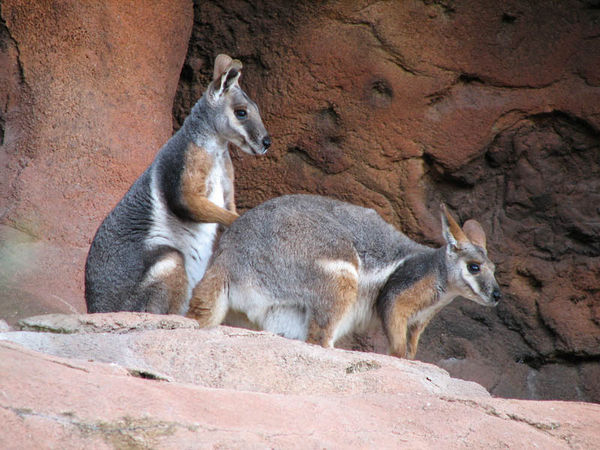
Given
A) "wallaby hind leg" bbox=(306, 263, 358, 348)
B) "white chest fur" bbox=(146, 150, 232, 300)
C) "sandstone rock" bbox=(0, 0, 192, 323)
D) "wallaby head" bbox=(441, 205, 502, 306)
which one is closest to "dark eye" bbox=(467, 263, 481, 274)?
"wallaby head" bbox=(441, 205, 502, 306)

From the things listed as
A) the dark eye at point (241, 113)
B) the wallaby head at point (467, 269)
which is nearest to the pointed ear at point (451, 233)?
the wallaby head at point (467, 269)

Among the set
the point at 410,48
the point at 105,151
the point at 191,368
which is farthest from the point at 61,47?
the point at 191,368

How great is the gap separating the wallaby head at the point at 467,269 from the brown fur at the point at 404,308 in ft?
0.64

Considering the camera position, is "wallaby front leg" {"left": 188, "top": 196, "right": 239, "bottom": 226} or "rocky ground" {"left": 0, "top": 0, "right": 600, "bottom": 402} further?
"rocky ground" {"left": 0, "top": 0, "right": 600, "bottom": 402}

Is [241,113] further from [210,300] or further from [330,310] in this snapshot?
[330,310]

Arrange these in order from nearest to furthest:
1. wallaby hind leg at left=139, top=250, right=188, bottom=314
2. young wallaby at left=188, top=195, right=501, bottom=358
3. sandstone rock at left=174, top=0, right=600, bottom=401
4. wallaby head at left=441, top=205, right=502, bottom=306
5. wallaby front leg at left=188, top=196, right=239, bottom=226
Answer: young wallaby at left=188, top=195, right=501, bottom=358, wallaby hind leg at left=139, top=250, right=188, bottom=314, wallaby head at left=441, top=205, right=502, bottom=306, wallaby front leg at left=188, top=196, right=239, bottom=226, sandstone rock at left=174, top=0, right=600, bottom=401

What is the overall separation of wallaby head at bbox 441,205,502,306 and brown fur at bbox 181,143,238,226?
5.71ft

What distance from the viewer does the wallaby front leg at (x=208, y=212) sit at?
6.59 meters

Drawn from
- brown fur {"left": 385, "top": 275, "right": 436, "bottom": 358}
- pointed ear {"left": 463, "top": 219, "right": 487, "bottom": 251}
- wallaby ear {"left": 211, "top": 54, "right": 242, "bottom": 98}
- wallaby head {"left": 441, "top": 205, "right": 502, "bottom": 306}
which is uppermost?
wallaby ear {"left": 211, "top": 54, "right": 242, "bottom": 98}

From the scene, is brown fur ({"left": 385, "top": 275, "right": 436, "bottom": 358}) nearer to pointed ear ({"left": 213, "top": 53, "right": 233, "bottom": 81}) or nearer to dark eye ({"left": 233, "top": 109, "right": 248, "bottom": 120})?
dark eye ({"left": 233, "top": 109, "right": 248, "bottom": 120})

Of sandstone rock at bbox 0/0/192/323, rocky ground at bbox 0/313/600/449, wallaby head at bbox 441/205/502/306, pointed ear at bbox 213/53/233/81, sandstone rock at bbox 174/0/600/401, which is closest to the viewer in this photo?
rocky ground at bbox 0/313/600/449

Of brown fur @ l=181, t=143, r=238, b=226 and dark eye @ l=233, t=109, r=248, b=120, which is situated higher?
dark eye @ l=233, t=109, r=248, b=120

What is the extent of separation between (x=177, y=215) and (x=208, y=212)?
0.30 metres

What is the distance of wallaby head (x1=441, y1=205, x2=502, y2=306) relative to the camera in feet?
20.9
